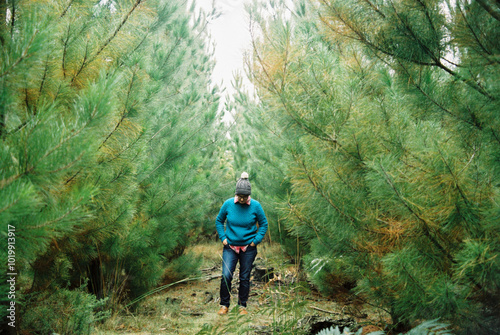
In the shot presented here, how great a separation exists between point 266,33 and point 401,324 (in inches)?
117

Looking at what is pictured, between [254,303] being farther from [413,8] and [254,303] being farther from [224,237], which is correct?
[413,8]

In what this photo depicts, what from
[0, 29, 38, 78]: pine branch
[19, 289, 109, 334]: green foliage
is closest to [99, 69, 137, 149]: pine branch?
[0, 29, 38, 78]: pine branch

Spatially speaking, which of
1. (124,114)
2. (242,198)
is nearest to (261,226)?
(242,198)

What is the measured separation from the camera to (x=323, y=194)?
2.91 metres

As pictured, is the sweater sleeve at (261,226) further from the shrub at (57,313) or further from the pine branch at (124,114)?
the pine branch at (124,114)

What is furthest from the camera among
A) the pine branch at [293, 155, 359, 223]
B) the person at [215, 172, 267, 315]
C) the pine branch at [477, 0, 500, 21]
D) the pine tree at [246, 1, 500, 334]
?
the person at [215, 172, 267, 315]

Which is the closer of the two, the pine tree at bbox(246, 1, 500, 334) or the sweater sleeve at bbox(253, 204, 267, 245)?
the pine tree at bbox(246, 1, 500, 334)

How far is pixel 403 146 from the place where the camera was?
8.77 ft

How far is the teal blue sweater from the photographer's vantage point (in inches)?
165

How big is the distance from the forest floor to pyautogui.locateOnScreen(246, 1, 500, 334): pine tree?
403mm

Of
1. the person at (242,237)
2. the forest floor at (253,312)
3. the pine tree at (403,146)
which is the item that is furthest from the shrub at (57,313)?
the pine tree at (403,146)


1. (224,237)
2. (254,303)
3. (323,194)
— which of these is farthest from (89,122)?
(254,303)

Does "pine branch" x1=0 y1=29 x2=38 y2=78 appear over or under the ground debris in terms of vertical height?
over

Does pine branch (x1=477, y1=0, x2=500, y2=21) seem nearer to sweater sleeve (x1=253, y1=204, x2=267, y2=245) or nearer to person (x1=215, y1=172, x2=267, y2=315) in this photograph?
person (x1=215, y1=172, x2=267, y2=315)
